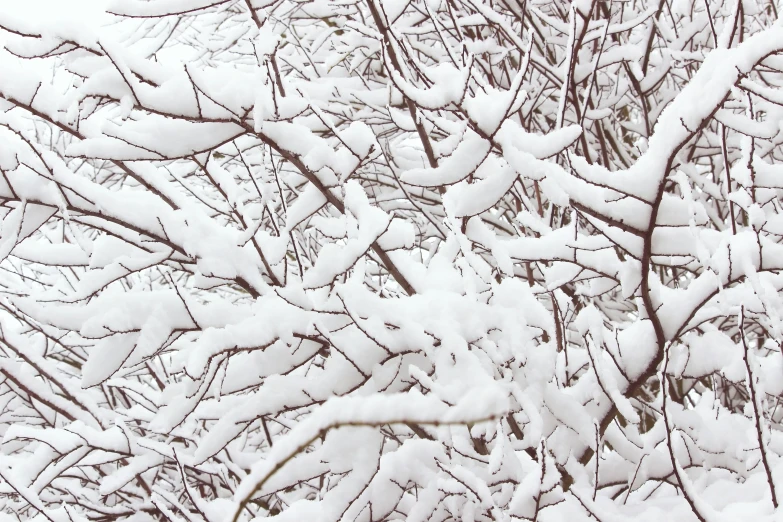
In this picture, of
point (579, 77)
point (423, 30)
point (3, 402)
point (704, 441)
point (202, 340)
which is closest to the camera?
point (202, 340)

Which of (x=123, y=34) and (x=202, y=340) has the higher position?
(x=123, y=34)

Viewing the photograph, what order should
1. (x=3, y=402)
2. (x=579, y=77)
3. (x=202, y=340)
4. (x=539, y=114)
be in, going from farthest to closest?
(x=539, y=114) → (x=3, y=402) → (x=579, y=77) → (x=202, y=340)

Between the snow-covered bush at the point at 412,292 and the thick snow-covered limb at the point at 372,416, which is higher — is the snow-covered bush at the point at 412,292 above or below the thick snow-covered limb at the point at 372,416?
above

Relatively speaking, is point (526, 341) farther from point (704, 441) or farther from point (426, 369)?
point (704, 441)

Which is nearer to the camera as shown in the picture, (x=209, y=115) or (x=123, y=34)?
(x=209, y=115)

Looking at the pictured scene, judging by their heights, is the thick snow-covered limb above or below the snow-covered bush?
below

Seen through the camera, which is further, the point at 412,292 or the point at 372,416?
the point at 412,292

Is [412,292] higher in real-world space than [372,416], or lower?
higher

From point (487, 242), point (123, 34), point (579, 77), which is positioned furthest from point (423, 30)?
point (123, 34)

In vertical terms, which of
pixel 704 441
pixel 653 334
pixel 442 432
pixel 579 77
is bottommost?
pixel 442 432

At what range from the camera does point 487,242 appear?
1202 millimetres

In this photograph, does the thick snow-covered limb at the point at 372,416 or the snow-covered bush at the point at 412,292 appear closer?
the thick snow-covered limb at the point at 372,416

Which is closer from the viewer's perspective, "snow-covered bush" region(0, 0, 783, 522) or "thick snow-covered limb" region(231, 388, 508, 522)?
"thick snow-covered limb" region(231, 388, 508, 522)

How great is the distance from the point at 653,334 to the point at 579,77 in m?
1.36
